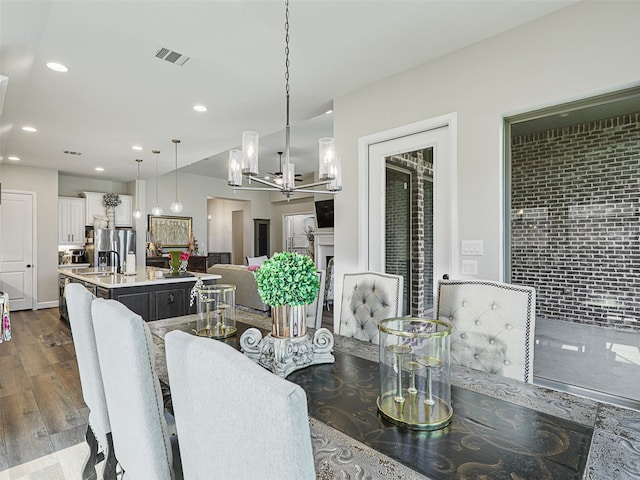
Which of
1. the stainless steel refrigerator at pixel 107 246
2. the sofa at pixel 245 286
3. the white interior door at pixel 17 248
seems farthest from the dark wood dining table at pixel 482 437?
the white interior door at pixel 17 248

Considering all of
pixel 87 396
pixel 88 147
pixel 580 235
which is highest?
pixel 88 147

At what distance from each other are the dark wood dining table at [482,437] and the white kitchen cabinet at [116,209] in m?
7.80

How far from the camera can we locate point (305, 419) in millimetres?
583

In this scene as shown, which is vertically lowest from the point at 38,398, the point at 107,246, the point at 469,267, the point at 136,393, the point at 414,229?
the point at 38,398

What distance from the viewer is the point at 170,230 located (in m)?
8.60

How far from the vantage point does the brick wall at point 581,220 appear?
7.20 feet

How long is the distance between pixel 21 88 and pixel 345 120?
10.2 ft

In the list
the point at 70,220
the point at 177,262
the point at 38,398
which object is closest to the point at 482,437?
the point at 38,398

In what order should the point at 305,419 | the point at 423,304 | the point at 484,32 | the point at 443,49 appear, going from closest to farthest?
1. the point at 305,419
2. the point at 484,32
3. the point at 443,49
4. the point at 423,304

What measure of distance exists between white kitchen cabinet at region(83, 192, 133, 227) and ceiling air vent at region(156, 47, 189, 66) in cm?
588

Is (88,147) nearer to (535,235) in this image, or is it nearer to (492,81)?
(492,81)

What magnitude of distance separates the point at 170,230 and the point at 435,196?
7.28 metres

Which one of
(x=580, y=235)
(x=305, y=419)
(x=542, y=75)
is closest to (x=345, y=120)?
(x=542, y=75)

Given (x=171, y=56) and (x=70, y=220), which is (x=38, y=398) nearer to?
(x=171, y=56)
